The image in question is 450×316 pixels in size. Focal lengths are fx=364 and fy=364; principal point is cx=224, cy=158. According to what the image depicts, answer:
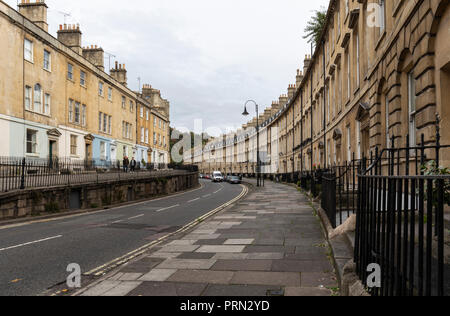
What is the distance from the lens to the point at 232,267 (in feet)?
19.2

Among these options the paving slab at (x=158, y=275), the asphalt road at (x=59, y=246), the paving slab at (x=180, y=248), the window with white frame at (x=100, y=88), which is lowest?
the asphalt road at (x=59, y=246)

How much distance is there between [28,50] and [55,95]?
4010 mm

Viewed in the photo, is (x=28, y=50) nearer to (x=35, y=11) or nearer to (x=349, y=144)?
(x=35, y=11)

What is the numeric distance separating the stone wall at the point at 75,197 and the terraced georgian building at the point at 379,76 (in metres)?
12.4

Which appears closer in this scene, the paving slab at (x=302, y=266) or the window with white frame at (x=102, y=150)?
the paving slab at (x=302, y=266)

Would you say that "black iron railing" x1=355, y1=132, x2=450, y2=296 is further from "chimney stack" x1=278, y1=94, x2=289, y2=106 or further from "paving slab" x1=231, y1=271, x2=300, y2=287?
"chimney stack" x1=278, y1=94, x2=289, y2=106

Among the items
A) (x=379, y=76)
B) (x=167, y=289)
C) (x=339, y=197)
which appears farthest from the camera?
(x=379, y=76)

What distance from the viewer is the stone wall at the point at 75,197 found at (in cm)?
1377

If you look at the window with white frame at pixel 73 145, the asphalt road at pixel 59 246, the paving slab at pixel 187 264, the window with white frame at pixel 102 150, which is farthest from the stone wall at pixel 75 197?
the window with white frame at pixel 102 150

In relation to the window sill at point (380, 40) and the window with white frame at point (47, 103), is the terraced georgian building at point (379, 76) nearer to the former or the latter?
the window sill at point (380, 40)

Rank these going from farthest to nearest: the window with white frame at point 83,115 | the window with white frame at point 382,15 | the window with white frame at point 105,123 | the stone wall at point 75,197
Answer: the window with white frame at point 105,123
the window with white frame at point 83,115
the stone wall at point 75,197
the window with white frame at point 382,15

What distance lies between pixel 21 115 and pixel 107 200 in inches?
342

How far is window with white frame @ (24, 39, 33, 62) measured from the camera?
23.9m

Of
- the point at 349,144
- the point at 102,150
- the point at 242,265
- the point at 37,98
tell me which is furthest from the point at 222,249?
the point at 102,150
